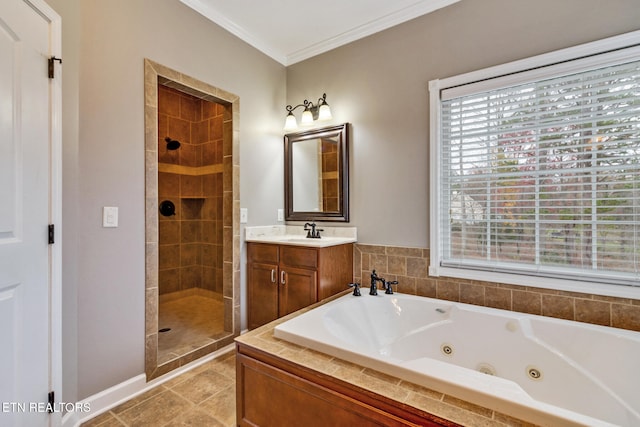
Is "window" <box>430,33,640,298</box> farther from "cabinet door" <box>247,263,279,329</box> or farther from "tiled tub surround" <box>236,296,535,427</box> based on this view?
"cabinet door" <box>247,263,279,329</box>

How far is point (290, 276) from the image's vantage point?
2379 mm

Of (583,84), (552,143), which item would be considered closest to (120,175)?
(552,143)

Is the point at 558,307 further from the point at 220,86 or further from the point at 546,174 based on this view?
the point at 220,86

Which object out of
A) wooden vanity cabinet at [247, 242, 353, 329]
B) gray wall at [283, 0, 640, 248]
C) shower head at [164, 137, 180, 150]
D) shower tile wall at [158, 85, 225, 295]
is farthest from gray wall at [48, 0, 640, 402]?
shower head at [164, 137, 180, 150]

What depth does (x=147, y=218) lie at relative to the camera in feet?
6.34

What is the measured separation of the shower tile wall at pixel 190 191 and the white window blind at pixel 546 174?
2.86m

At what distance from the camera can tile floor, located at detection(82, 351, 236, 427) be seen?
1.60 m

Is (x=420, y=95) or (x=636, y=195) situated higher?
(x=420, y=95)

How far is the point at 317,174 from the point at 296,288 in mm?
1142

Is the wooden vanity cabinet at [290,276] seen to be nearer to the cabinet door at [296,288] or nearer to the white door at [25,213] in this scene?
the cabinet door at [296,288]

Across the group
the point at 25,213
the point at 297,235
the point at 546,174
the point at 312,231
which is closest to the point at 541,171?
the point at 546,174

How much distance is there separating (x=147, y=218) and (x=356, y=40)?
2.29m

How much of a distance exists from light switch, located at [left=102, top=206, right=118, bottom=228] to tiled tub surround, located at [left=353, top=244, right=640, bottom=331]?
5.94 ft

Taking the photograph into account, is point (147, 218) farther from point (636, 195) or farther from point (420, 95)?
point (636, 195)
